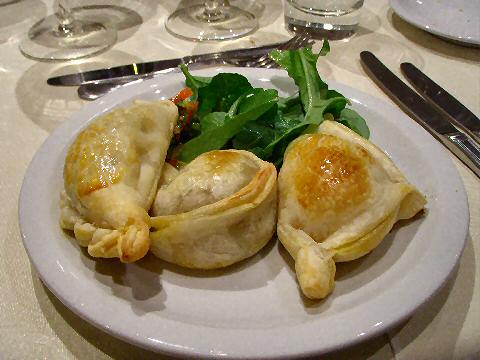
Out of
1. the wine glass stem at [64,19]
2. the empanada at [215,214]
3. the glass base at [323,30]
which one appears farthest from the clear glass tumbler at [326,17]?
the empanada at [215,214]

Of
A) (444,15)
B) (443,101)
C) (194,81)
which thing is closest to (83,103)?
(194,81)

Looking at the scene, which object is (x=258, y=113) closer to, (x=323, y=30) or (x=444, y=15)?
(x=323, y=30)

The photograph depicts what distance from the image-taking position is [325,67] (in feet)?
5.59

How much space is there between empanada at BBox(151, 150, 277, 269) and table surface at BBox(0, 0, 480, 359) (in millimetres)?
193

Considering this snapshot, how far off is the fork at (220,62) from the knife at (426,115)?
0.84 ft

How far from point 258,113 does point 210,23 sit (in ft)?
3.44

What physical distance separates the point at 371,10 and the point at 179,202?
1.59 meters

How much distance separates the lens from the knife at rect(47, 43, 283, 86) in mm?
1545

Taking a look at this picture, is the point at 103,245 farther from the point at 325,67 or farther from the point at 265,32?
the point at 265,32

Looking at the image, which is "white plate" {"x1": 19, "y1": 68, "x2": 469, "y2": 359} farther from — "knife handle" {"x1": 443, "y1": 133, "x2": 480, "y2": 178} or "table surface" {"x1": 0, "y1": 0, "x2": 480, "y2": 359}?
"knife handle" {"x1": 443, "y1": 133, "x2": 480, "y2": 178}

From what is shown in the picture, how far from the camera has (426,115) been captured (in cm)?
135

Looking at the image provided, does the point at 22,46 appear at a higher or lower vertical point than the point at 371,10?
lower

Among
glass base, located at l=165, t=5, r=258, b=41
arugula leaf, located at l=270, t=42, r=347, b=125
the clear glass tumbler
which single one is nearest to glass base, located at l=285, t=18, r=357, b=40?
the clear glass tumbler

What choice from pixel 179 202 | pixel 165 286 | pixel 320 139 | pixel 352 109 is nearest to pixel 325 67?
pixel 352 109
